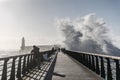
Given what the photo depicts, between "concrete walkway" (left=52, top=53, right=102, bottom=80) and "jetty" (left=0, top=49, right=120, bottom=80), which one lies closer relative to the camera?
"jetty" (left=0, top=49, right=120, bottom=80)

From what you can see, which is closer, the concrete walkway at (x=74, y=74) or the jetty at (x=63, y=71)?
the jetty at (x=63, y=71)

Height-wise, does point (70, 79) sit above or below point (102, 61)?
below

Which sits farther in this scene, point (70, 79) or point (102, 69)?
point (70, 79)

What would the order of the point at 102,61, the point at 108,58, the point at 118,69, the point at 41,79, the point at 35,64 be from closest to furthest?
the point at 118,69, the point at 108,58, the point at 102,61, the point at 41,79, the point at 35,64

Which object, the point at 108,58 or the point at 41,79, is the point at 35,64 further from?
the point at 108,58

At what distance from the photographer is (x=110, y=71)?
34.4ft

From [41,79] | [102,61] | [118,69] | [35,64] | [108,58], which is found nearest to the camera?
[118,69]

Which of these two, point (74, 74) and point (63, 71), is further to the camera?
point (63, 71)

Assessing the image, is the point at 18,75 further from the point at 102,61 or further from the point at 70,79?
the point at 102,61

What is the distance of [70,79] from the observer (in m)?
13.1

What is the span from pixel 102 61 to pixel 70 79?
7.34ft

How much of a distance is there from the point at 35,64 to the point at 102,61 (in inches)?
447

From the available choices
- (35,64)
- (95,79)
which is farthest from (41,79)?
(35,64)

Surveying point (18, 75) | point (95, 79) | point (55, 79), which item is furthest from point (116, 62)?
point (18, 75)
